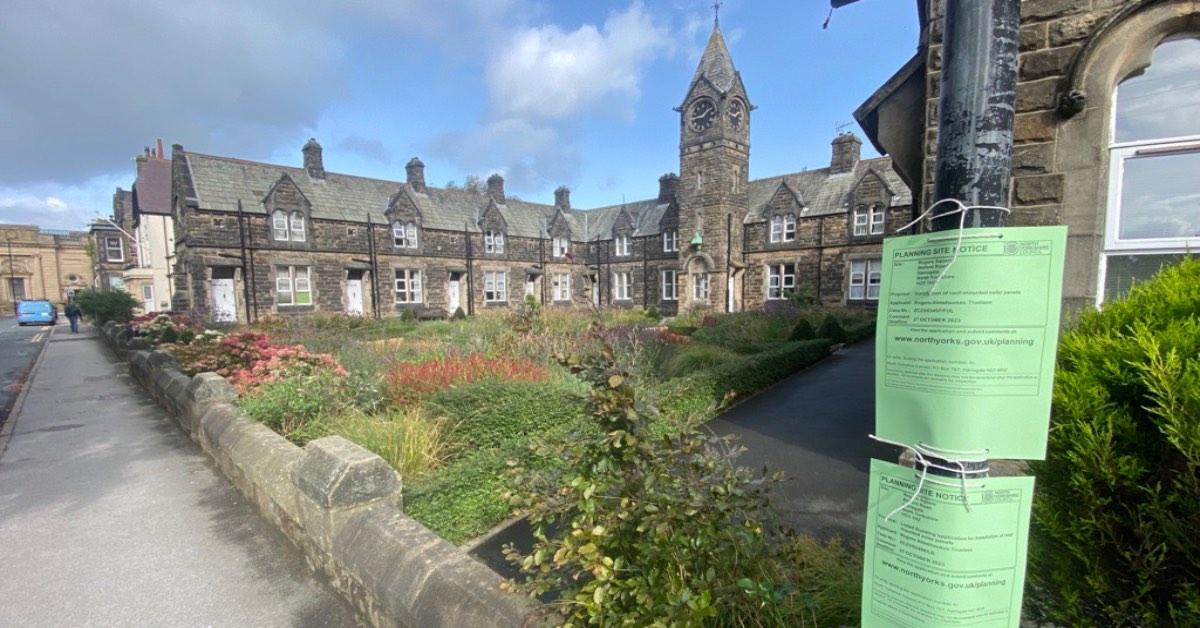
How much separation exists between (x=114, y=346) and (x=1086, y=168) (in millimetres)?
23073

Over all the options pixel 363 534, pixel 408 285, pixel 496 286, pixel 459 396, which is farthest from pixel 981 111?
pixel 496 286

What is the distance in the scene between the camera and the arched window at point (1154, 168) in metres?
3.25

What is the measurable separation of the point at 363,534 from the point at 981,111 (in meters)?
3.43

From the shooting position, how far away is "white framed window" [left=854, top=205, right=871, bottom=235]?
77.8 ft

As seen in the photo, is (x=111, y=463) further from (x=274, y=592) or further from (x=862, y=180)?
(x=862, y=180)

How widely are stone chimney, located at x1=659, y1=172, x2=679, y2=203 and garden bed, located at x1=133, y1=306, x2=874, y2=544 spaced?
2359 cm

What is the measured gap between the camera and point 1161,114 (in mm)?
3383

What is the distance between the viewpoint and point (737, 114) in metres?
27.0

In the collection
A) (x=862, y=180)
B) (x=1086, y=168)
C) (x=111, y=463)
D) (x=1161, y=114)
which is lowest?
(x=111, y=463)

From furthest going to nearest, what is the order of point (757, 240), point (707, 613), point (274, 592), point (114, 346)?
1. point (757, 240)
2. point (114, 346)
3. point (274, 592)
4. point (707, 613)

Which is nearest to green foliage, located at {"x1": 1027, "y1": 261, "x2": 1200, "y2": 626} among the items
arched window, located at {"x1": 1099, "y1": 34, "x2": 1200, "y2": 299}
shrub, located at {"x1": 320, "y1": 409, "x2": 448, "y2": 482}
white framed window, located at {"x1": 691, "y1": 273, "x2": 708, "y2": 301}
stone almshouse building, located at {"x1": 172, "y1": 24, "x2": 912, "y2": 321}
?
arched window, located at {"x1": 1099, "y1": 34, "x2": 1200, "y2": 299}

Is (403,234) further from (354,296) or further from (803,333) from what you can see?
(803,333)

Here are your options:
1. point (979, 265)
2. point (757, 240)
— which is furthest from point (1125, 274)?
point (757, 240)

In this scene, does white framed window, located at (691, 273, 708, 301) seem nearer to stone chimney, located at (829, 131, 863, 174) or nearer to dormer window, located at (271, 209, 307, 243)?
stone chimney, located at (829, 131, 863, 174)
